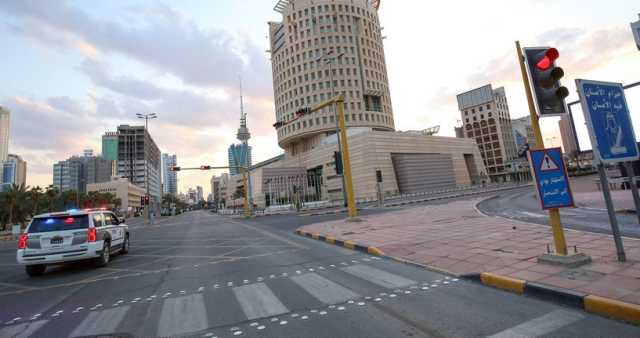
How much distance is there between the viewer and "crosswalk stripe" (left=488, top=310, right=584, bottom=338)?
10.6 ft

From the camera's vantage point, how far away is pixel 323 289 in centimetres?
532

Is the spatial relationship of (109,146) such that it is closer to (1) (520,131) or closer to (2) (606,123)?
(1) (520,131)

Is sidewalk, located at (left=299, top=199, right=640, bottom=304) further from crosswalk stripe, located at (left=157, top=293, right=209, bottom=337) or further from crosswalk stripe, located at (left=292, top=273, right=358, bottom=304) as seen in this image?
crosswalk stripe, located at (left=157, top=293, right=209, bottom=337)

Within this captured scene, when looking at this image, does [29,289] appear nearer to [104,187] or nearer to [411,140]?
[411,140]

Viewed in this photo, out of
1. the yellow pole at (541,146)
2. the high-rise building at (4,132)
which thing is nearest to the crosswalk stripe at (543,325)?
the yellow pole at (541,146)

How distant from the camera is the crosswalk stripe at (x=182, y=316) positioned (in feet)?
13.0

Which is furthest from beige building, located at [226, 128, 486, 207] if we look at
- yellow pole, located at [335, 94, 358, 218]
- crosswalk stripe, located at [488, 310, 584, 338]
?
crosswalk stripe, located at [488, 310, 584, 338]

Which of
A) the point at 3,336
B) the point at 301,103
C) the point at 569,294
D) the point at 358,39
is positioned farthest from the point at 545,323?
the point at 358,39

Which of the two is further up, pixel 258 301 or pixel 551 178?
pixel 551 178

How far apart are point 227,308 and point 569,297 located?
15.1 ft

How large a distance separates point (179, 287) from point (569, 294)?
641 cm

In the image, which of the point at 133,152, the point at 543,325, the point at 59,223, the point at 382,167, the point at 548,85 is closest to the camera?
the point at 543,325

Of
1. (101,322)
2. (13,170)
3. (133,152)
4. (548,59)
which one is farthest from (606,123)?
(13,170)

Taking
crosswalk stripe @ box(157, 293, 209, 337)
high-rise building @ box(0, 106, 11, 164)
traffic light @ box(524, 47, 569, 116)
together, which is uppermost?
high-rise building @ box(0, 106, 11, 164)
